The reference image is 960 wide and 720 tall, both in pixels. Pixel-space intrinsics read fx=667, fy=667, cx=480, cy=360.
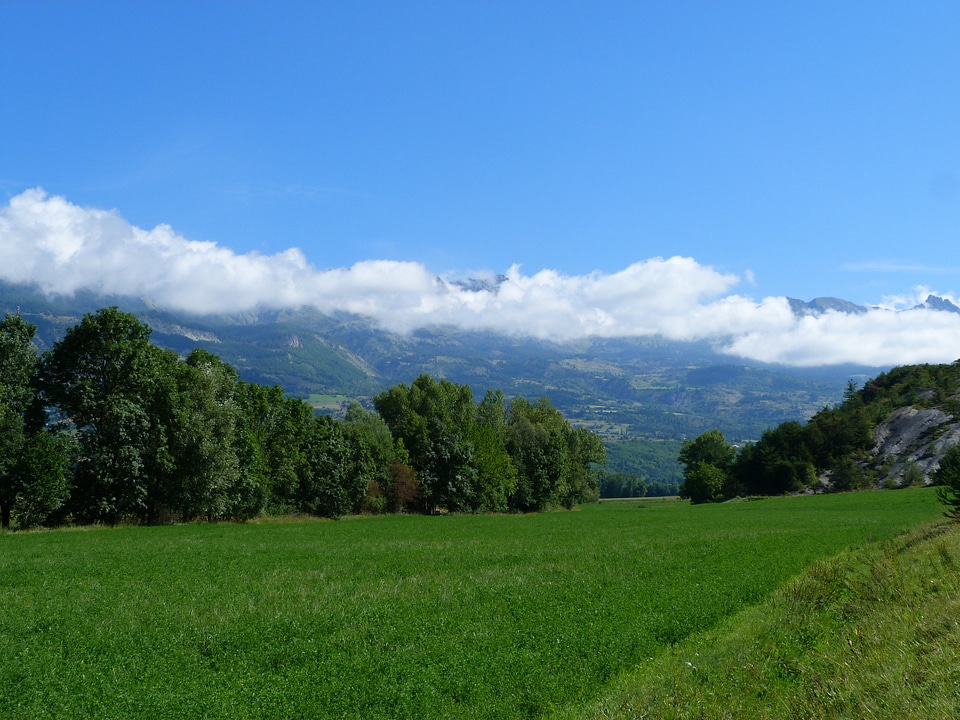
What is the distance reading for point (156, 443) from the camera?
52.1 meters

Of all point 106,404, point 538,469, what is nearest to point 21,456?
point 106,404

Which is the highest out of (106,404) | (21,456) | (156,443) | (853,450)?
(106,404)

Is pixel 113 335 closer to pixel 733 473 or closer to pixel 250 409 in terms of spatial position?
pixel 250 409

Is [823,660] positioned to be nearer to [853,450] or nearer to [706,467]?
[853,450]

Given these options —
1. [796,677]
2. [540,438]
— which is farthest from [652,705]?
[540,438]

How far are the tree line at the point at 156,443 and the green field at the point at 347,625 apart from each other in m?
18.3

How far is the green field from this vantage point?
12.7 metres

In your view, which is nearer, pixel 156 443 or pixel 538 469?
pixel 156 443

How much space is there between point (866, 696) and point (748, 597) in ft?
36.6

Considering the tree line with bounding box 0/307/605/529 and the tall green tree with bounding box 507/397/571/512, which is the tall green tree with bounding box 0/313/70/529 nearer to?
the tree line with bounding box 0/307/605/529

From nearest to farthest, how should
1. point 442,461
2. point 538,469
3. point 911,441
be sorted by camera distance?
point 442,461
point 538,469
point 911,441

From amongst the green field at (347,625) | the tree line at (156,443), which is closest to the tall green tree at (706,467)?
the tree line at (156,443)

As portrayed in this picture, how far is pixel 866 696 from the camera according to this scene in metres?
10.3

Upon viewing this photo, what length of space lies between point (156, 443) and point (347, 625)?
41.3 m
